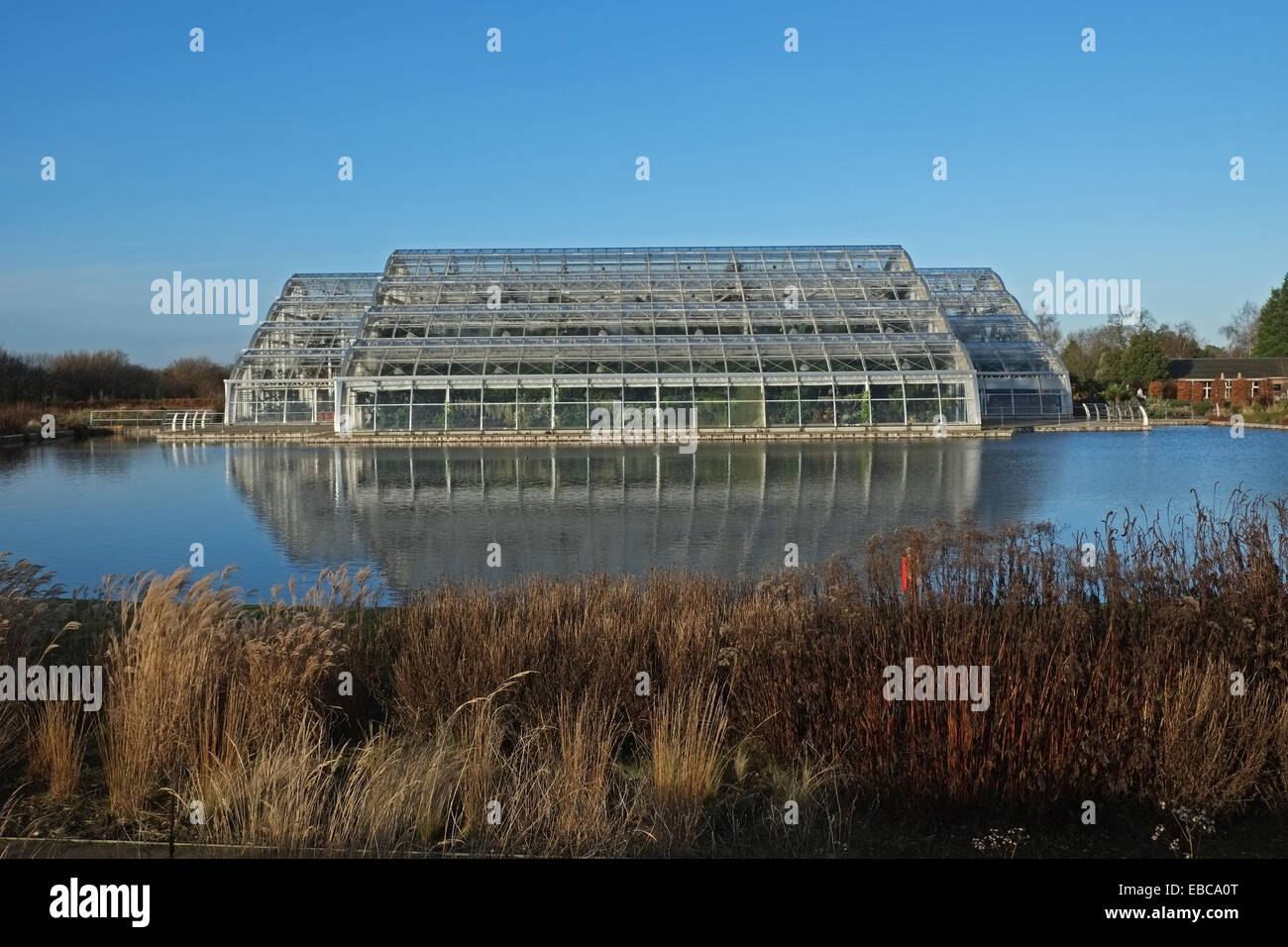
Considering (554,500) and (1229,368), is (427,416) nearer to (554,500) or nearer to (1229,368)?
(554,500)

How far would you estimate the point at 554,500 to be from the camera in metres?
21.5

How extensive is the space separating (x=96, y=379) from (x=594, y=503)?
53.6 m

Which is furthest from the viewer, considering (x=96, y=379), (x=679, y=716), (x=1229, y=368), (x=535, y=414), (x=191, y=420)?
(x=1229, y=368)

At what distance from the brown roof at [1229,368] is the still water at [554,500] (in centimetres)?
4055

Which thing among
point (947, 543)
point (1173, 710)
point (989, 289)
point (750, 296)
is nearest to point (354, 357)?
point (750, 296)

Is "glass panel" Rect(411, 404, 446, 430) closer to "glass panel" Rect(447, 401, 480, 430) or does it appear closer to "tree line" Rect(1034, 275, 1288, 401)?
"glass panel" Rect(447, 401, 480, 430)

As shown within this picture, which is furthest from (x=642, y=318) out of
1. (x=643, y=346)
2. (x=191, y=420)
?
(x=191, y=420)

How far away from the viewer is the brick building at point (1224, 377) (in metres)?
68.2

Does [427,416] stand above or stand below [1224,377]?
below

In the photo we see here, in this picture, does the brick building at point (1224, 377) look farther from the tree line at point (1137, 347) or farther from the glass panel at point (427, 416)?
the glass panel at point (427, 416)

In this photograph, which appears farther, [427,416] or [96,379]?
[96,379]

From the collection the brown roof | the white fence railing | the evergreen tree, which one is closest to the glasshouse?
the white fence railing

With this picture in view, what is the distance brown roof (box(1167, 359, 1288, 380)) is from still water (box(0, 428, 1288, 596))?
133 feet
